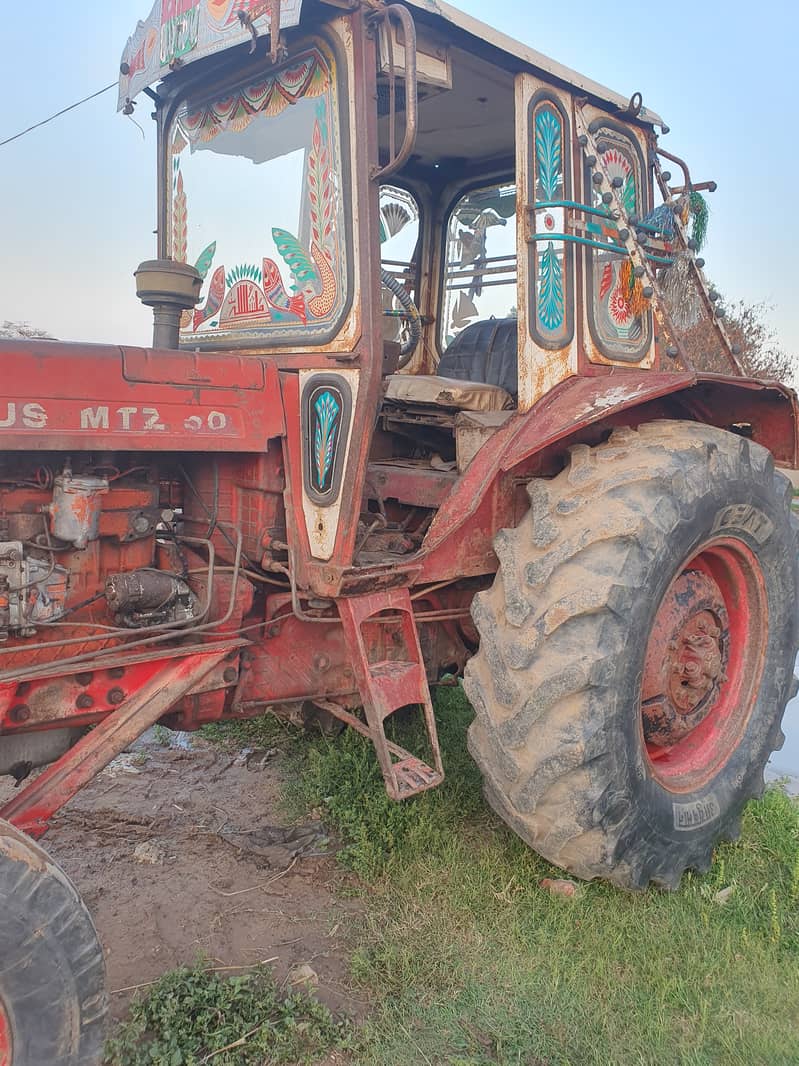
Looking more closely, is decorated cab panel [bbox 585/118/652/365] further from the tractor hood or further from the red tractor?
the tractor hood

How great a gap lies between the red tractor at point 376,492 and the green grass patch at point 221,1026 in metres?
0.35

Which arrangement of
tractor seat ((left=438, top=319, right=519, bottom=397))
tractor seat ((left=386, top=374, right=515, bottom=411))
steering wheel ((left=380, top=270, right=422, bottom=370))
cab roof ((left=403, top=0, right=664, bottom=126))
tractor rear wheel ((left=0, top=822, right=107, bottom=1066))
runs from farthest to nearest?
steering wheel ((left=380, top=270, right=422, bottom=370)), tractor seat ((left=438, top=319, right=519, bottom=397)), tractor seat ((left=386, top=374, right=515, bottom=411)), cab roof ((left=403, top=0, right=664, bottom=126)), tractor rear wheel ((left=0, top=822, right=107, bottom=1066))

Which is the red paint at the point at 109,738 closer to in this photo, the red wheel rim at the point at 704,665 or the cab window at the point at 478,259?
the red wheel rim at the point at 704,665

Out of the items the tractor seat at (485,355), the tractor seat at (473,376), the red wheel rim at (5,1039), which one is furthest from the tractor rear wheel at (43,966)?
the tractor seat at (485,355)

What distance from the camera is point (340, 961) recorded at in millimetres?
2639

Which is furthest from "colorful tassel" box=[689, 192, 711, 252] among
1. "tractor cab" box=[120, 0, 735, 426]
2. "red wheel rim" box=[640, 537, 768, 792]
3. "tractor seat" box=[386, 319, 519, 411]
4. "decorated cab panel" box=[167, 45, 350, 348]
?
"decorated cab panel" box=[167, 45, 350, 348]

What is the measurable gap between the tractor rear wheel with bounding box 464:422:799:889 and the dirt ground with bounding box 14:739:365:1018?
755mm

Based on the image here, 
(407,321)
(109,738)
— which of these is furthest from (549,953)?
(407,321)

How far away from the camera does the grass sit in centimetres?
228

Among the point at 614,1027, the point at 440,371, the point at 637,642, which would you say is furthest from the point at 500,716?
the point at 440,371

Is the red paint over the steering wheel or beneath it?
beneath

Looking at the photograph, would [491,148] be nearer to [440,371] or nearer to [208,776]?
[440,371]

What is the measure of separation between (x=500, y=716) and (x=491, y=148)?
2803mm

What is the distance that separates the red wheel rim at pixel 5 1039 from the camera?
1824 mm
